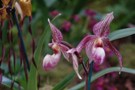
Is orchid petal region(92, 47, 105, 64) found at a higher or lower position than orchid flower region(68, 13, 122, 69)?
lower

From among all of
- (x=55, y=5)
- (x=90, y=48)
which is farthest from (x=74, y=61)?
(x=55, y=5)

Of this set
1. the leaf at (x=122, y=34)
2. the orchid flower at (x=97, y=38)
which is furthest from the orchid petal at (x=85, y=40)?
the leaf at (x=122, y=34)

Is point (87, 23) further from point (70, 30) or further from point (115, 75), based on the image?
point (115, 75)

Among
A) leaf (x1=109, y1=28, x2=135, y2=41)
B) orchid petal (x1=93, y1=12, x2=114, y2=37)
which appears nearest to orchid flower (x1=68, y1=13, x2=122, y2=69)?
orchid petal (x1=93, y1=12, x2=114, y2=37)

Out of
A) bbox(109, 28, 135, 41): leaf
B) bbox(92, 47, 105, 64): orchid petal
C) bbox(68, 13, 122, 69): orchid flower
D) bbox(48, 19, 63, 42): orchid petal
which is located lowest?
bbox(109, 28, 135, 41): leaf

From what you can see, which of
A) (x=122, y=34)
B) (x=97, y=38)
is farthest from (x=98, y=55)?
(x=122, y=34)

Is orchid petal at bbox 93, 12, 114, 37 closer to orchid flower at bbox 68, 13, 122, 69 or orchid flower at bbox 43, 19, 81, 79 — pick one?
orchid flower at bbox 68, 13, 122, 69

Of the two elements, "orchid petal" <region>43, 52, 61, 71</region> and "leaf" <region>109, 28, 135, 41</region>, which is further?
"leaf" <region>109, 28, 135, 41</region>

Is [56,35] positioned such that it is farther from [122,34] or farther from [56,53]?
[122,34]
